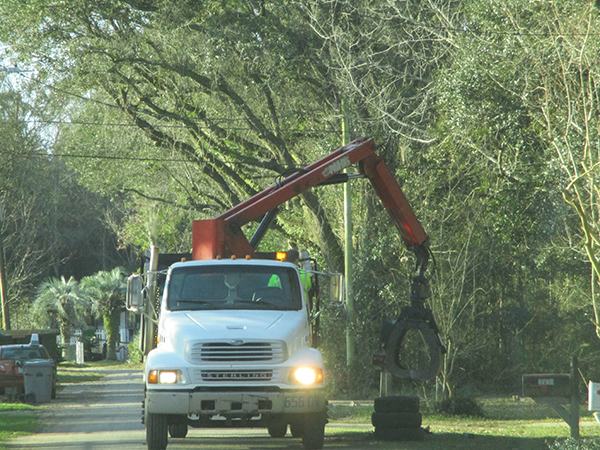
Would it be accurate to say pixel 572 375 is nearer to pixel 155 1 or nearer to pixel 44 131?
pixel 155 1

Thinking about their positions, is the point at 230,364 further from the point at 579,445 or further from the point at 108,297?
the point at 108,297

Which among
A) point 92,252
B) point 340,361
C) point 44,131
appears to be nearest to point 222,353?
point 340,361

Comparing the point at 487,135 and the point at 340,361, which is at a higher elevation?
the point at 487,135

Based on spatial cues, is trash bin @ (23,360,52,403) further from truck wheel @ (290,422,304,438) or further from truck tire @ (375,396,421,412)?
truck tire @ (375,396,421,412)

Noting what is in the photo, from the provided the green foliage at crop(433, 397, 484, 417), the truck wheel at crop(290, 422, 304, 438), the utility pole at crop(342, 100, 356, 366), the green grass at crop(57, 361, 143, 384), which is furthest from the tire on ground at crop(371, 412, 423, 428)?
the green grass at crop(57, 361, 143, 384)

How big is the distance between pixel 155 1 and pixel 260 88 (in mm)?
3938

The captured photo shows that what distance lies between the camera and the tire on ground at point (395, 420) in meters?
12.2

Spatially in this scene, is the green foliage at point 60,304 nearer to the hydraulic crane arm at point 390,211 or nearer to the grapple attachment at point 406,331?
the hydraulic crane arm at point 390,211

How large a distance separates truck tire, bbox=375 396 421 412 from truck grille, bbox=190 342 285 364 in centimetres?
291

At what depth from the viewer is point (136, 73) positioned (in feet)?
86.0

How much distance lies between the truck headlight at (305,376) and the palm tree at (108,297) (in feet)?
150

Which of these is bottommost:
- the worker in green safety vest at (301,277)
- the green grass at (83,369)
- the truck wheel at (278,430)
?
the green grass at (83,369)

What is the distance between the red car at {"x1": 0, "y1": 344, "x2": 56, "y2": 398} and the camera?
73.9ft

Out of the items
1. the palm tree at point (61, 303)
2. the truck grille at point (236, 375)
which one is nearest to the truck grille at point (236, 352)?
the truck grille at point (236, 375)
